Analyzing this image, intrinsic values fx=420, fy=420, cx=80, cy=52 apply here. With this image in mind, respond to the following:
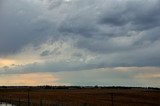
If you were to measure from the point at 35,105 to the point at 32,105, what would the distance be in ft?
1.45

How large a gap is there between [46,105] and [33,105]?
91.0 inches

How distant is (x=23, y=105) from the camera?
5681 centimetres

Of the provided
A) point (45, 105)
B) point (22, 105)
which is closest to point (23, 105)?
point (22, 105)

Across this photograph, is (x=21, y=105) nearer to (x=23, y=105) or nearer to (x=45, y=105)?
(x=23, y=105)

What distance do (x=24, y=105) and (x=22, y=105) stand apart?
2.18 ft

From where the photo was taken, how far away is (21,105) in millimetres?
56938

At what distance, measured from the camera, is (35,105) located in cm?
5531

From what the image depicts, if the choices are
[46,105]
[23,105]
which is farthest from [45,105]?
[23,105]

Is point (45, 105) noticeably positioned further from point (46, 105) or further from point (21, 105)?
point (21, 105)

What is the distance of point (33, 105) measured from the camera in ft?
182

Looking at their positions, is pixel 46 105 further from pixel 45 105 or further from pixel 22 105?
pixel 22 105

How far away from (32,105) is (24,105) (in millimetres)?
1558

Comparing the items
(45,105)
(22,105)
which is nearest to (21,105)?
(22,105)

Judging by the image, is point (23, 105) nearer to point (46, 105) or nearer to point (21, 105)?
point (21, 105)
